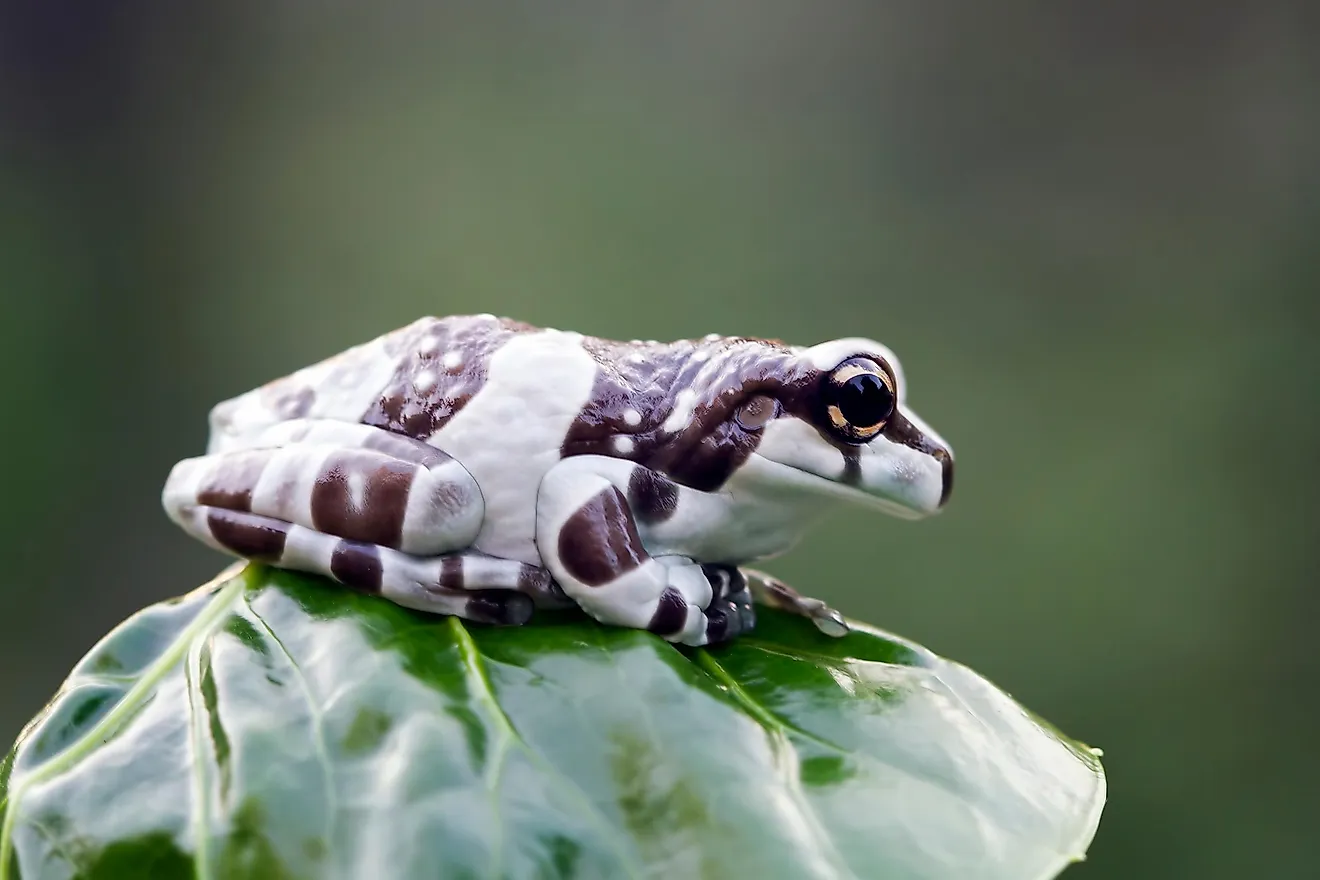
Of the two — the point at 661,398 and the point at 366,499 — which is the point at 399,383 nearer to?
the point at 366,499

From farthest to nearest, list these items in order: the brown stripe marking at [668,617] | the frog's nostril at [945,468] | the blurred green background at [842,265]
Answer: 1. the blurred green background at [842,265]
2. the frog's nostril at [945,468]
3. the brown stripe marking at [668,617]

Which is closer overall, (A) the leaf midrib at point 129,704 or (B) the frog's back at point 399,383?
(A) the leaf midrib at point 129,704

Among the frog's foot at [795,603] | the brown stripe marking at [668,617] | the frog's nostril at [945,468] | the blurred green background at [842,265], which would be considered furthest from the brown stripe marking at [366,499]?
the blurred green background at [842,265]

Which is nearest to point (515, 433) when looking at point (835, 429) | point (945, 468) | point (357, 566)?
point (357, 566)

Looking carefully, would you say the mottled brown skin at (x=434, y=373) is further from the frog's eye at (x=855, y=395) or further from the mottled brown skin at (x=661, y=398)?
the frog's eye at (x=855, y=395)

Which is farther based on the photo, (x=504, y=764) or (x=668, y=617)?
(x=668, y=617)
